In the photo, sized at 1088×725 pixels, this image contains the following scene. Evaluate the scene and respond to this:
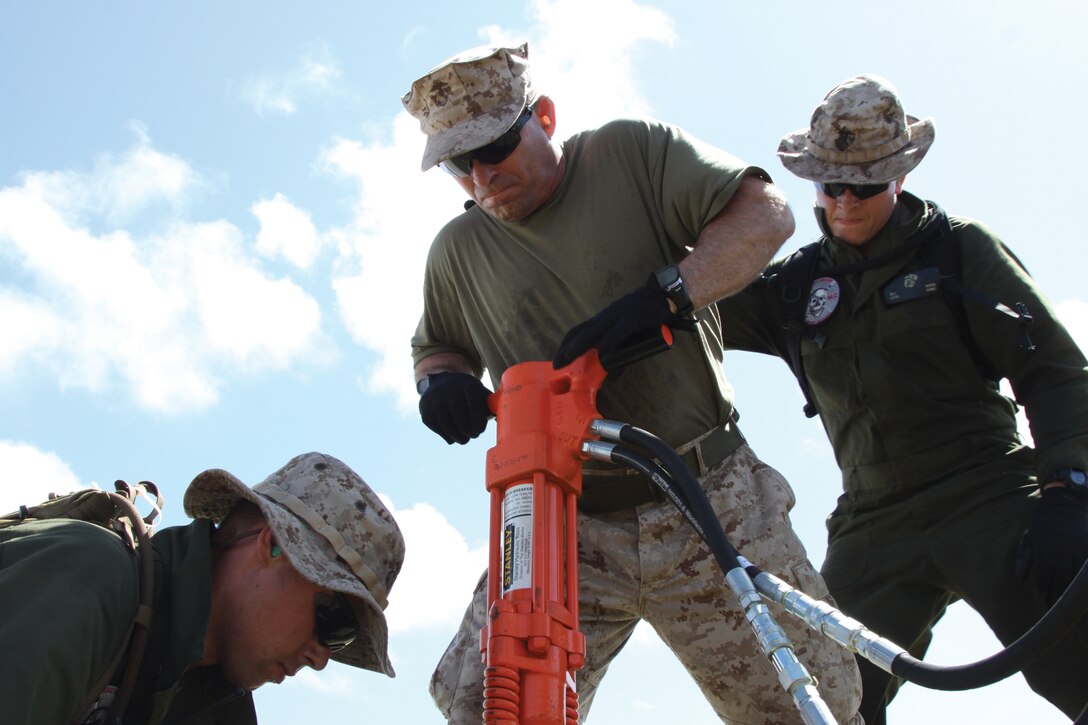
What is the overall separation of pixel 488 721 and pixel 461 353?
1.53 meters

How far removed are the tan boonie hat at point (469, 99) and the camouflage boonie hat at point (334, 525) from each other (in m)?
1.03

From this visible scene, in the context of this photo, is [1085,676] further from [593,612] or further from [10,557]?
[10,557]

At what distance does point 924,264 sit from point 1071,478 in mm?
1023

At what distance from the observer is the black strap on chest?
15.8ft

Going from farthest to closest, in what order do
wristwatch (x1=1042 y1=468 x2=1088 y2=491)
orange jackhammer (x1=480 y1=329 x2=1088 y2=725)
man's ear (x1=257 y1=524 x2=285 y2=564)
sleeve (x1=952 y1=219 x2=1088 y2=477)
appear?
1. sleeve (x1=952 y1=219 x2=1088 y2=477)
2. wristwatch (x1=1042 y1=468 x2=1088 y2=491)
3. man's ear (x1=257 y1=524 x2=285 y2=564)
4. orange jackhammer (x1=480 y1=329 x2=1088 y2=725)

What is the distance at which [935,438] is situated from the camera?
4.84 m

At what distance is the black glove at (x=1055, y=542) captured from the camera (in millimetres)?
4312

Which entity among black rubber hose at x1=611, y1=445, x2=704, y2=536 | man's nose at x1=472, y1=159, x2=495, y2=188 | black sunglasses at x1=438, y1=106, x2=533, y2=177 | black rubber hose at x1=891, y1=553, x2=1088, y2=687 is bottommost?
black rubber hose at x1=891, y1=553, x2=1088, y2=687

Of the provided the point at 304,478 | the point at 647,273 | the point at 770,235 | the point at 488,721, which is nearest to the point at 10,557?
the point at 304,478

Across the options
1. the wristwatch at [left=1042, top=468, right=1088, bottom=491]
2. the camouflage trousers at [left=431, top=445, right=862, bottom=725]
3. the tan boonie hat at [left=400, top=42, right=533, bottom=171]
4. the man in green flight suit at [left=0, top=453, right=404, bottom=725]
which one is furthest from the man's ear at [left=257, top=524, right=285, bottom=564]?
the wristwatch at [left=1042, top=468, right=1088, bottom=491]

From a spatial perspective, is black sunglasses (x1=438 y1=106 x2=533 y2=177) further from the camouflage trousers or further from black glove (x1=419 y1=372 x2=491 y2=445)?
the camouflage trousers

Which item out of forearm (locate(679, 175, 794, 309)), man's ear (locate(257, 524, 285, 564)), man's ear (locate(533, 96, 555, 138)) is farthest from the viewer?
man's ear (locate(533, 96, 555, 138))

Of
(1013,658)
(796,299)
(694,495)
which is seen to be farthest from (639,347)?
(796,299)

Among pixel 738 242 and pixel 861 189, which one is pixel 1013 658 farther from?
pixel 861 189
